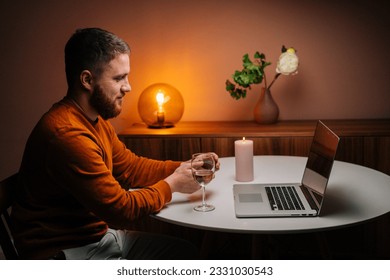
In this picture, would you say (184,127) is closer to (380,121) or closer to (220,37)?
(220,37)

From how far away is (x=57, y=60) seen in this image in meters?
3.02

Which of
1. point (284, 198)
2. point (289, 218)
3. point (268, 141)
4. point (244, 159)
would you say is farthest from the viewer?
point (268, 141)

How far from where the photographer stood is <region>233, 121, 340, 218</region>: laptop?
1479mm

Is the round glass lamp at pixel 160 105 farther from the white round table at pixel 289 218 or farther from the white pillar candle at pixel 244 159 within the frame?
the white pillar candle at pixel 244 159

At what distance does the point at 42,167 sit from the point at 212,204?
52cm

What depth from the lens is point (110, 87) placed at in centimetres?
166

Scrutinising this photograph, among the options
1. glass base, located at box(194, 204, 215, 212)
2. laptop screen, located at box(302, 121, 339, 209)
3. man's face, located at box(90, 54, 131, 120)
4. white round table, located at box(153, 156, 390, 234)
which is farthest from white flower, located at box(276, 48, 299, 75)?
glass base, located at box(194, 204, 215, 212)

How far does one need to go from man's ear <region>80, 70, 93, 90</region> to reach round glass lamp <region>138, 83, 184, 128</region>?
3.64 ft

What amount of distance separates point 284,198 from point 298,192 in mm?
93

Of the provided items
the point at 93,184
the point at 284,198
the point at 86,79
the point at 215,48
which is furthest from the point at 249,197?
the point at 215,48

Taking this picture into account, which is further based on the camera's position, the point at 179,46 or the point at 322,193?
the point at 179,46

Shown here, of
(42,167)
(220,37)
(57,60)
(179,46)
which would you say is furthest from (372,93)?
(42,167)

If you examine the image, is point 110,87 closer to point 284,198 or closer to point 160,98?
point 284,198
